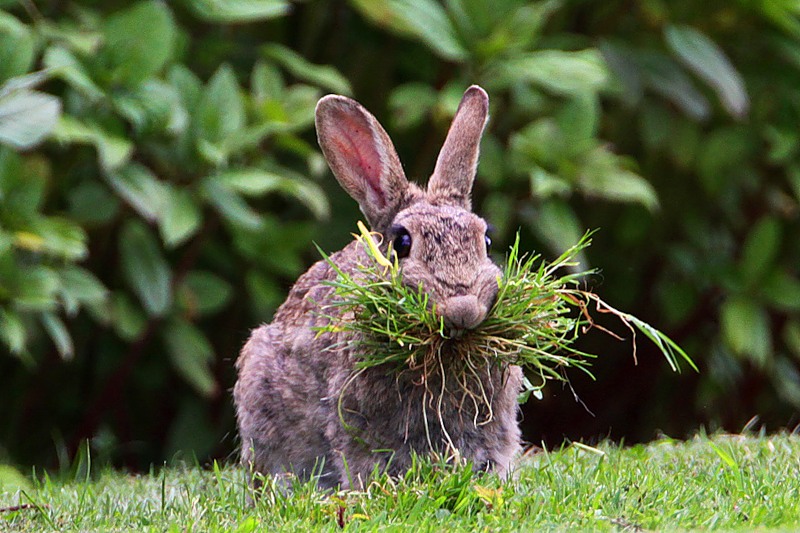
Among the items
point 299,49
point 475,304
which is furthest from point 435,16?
point 475,304

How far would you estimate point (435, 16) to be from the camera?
19.3 feet

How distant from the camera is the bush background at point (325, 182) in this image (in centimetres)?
551

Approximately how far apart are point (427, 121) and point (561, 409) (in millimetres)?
1966

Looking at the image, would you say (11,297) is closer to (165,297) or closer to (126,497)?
(165,297)

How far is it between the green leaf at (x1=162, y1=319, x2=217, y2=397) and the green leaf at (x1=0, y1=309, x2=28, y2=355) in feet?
2.85

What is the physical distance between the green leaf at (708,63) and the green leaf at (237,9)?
2261 mm

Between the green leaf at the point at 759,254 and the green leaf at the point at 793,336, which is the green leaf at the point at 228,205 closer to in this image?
the green leaf at the point at 759,254

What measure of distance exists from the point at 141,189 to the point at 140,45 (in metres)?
0.70

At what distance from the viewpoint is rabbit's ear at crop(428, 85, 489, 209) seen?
3969 mm

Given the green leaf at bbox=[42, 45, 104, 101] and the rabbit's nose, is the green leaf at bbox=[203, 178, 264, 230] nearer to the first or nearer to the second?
the green leaf at bbox=[42, 45, 104, 101]

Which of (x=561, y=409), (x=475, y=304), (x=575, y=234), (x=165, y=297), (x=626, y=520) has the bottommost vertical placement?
(x=561, y=409)

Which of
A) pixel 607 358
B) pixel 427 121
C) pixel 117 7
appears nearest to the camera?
pixel 117 7

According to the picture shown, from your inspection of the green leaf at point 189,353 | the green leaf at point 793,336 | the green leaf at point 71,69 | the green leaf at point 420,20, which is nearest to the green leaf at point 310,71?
the green leaf at point 420,20

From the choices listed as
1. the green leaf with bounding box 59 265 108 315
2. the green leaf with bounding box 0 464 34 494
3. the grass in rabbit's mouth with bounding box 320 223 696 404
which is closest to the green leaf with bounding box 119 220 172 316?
the green leaf with bounding box 59 265 108 315
